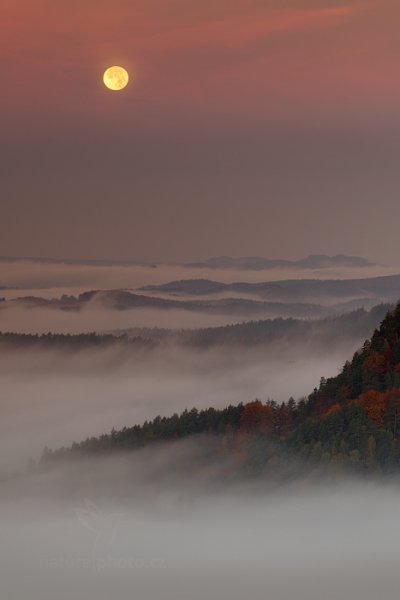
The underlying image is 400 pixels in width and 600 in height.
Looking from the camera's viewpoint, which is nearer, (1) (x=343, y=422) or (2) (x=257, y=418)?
(1) (x=343, y=422)

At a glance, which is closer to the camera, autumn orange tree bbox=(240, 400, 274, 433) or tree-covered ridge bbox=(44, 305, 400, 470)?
tree-covered ridge bbox=(44, 305, 400, 470)

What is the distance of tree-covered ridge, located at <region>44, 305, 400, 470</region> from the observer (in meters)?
68.1

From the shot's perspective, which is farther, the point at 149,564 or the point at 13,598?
the point at 149,564

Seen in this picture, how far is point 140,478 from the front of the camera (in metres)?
Result: 106

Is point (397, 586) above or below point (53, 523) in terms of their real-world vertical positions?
below

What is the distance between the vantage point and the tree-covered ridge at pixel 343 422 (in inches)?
2680

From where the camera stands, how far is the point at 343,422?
69375 mm

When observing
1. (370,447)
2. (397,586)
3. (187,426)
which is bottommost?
(397,586)

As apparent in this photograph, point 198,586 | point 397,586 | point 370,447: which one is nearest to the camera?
point 370,447

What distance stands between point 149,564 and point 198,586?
42.9ft

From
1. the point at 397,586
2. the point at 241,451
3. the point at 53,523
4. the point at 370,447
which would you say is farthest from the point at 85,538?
the point at 370,447

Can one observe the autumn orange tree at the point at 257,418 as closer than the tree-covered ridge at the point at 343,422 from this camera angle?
No

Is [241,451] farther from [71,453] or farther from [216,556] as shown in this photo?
[71,453]

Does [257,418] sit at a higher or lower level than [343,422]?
higher
